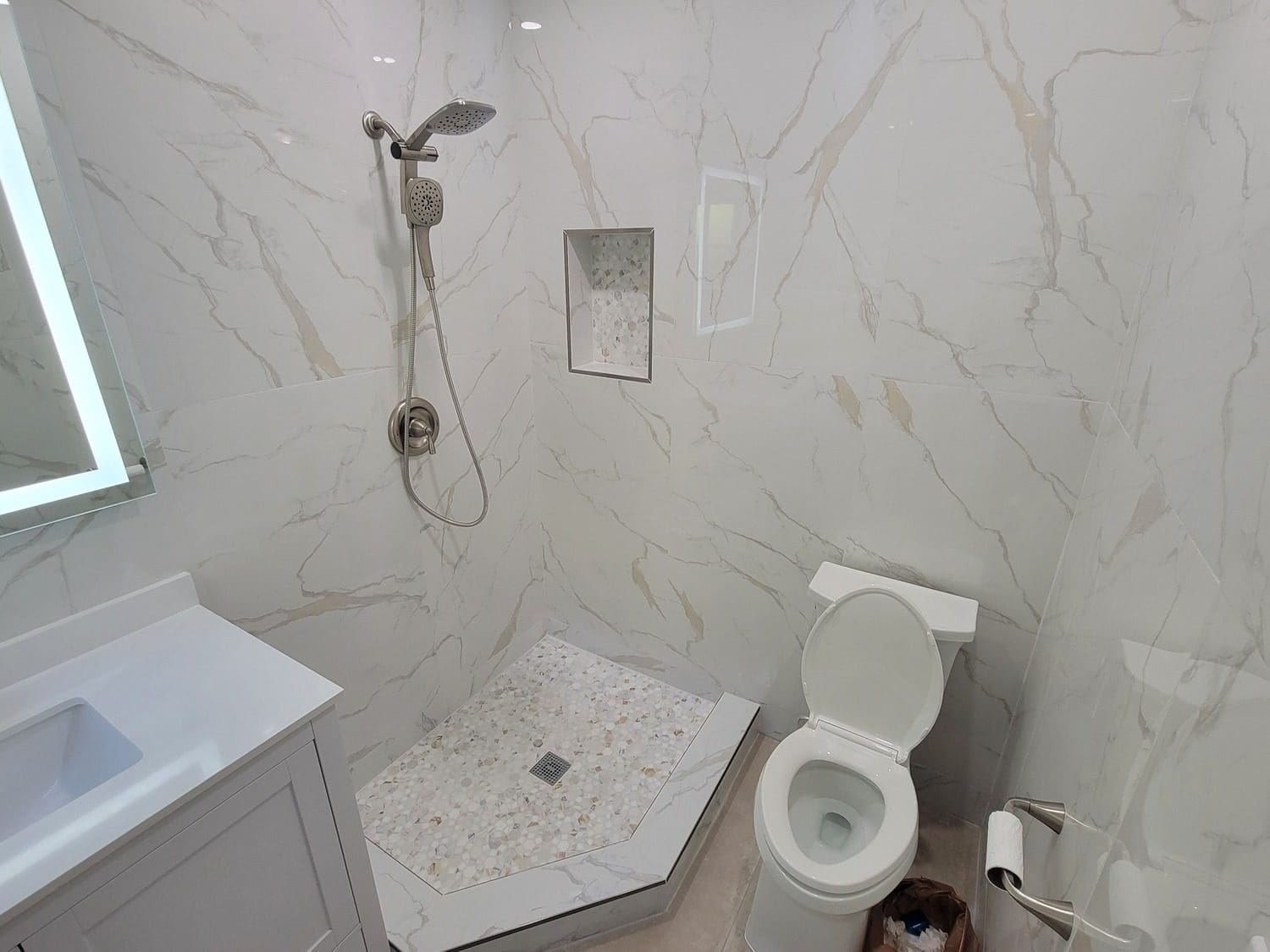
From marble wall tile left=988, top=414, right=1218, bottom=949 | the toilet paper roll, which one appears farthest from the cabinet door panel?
marble wall tile left=988, top=414, right=1218, bottom=949

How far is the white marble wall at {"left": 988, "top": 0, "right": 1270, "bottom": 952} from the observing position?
0.44m

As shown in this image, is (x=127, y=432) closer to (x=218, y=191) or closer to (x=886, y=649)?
(x=218, y=191)

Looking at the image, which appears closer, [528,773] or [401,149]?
[401,149]

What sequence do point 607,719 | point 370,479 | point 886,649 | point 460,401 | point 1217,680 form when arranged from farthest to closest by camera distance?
point 607,719
point 460,401
point 370,479
point 886,649
point 1217,680

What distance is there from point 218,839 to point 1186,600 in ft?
4.28

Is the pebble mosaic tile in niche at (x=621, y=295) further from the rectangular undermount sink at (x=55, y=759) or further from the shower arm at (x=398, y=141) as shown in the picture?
the rectangular undermount sink at (x=55, y=759)

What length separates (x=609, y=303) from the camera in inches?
81.2

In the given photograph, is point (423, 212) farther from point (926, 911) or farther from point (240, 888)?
point (926, 911)

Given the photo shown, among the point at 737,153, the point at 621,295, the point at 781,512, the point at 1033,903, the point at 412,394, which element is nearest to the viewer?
the point at 1033,903

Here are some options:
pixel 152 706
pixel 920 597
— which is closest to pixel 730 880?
pixel 920 597

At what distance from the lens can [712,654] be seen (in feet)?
6.98

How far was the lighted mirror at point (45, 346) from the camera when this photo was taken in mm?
976

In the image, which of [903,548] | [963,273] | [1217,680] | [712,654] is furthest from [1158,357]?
[712,654]

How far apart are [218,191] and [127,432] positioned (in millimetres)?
537
